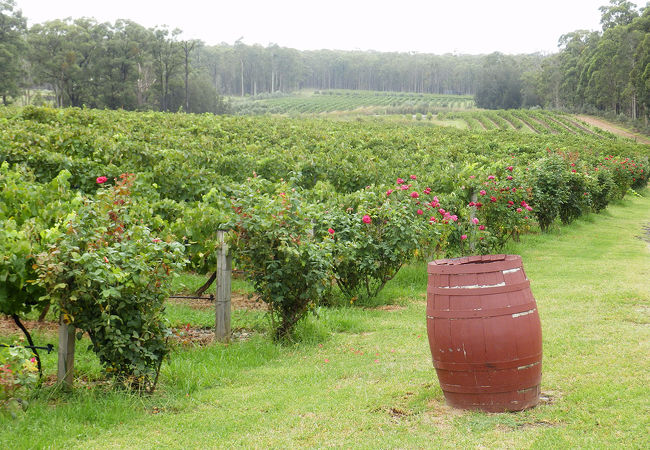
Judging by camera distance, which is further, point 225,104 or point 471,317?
point 225,104

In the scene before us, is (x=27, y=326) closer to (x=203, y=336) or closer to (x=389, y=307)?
(x=203, y=336)

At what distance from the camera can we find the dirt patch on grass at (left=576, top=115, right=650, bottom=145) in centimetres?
6476

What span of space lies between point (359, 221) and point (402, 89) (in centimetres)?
15931

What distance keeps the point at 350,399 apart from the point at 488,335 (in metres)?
1.26

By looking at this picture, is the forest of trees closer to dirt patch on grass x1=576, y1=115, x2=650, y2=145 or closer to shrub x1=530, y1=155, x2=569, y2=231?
dirt patch on grass x1=576, y1=115, x2=650, y2=145

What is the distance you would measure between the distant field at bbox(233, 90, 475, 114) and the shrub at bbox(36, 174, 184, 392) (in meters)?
92.6

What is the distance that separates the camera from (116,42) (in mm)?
65188

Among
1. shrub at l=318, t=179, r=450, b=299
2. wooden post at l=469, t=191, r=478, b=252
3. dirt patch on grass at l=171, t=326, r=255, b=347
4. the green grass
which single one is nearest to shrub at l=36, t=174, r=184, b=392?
the green grass

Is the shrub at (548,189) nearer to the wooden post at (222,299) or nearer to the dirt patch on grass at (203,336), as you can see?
the dirt patch on grass at (203,336)

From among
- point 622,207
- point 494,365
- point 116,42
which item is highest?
point 116,42

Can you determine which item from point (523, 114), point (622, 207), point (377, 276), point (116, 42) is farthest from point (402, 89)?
point (377, 276)

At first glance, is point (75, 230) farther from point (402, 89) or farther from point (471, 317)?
point (402, 89)

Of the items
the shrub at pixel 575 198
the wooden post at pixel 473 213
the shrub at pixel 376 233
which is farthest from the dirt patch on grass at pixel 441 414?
the shrub at pixel 575 198

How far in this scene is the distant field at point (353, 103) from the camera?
101844 millimetres
